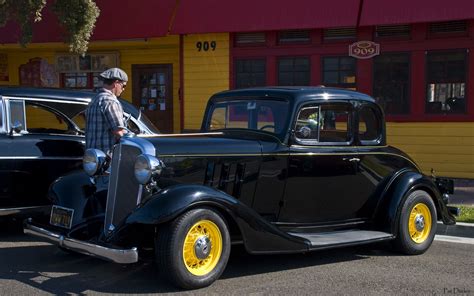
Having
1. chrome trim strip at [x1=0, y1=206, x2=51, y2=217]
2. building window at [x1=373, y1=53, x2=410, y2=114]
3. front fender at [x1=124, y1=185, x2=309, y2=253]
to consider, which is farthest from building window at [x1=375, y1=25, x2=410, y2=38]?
chrome trim strip at [x1=0, y1=206, x2=51, y2=217]

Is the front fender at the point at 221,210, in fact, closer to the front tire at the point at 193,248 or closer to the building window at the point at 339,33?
the front tire at the point at 193,248

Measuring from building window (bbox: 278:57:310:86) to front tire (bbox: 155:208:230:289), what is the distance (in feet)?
24.7

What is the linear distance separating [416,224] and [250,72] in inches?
269

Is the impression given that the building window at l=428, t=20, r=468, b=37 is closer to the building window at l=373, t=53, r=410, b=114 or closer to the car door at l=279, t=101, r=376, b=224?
the building window at l=373, t=53, r=410, b=114

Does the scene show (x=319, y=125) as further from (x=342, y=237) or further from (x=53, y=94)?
(x=53, y=94)

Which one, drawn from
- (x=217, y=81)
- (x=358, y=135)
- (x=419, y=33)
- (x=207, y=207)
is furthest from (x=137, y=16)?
(x=207, y=207)

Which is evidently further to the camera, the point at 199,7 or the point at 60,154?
the point at 199,7

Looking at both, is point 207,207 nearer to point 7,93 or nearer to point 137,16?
point 7,93

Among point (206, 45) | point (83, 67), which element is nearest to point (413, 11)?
point (206, 45)

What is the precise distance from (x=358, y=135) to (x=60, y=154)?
341 cm

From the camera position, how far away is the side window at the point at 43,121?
22.2ft

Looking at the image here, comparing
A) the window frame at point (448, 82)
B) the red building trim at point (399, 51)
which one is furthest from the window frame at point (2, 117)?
the window frame at point (448, 82)

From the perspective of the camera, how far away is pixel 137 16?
12.7 m

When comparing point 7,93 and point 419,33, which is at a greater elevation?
point 419,33
